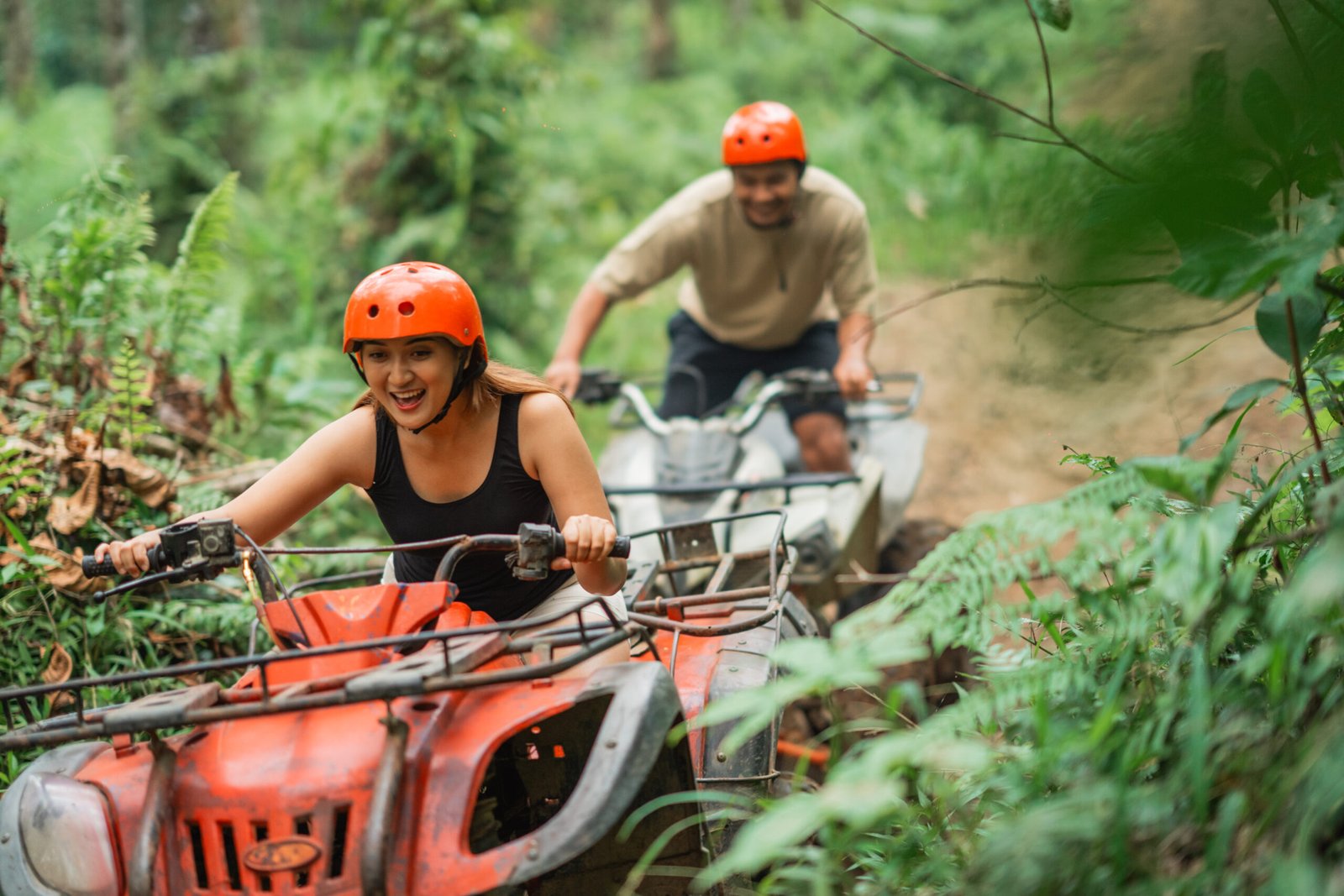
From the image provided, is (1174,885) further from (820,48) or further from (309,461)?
(820,48)

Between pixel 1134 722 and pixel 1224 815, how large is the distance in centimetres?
58

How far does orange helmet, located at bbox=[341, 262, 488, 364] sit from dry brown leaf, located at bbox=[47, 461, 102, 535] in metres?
2.01

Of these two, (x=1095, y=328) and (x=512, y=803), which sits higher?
(x=1095, y=328)

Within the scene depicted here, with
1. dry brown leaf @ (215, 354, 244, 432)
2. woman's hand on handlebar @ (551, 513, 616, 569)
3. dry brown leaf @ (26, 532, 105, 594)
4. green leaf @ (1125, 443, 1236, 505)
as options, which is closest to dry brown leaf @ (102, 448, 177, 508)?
dry brown leaf @ (26, 532, 105, 594)

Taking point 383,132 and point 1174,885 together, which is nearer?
point 1174,885

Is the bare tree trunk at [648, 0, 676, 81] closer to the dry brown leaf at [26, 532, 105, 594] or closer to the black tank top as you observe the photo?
the dry brown leaf at [26, 532, 105, 594]

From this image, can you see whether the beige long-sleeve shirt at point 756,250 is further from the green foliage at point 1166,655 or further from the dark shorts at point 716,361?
the green foliage at point 1166,655

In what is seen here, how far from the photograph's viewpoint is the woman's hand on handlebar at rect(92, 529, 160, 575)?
10.6 ft

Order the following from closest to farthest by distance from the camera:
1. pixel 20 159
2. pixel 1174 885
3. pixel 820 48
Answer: pixel 1174 885 < pixel 20 159 < pixel 820 48

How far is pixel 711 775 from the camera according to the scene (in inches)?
132

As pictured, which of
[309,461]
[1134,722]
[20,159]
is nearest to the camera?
[1134,722]

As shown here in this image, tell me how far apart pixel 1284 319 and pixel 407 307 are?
7.31 feet

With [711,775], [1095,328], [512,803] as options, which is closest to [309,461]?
[512,803]

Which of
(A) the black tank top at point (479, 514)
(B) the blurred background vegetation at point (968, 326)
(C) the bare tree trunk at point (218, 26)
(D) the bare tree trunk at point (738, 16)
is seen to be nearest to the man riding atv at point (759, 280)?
(B) the blurred background vegetation at point (968, 326)
